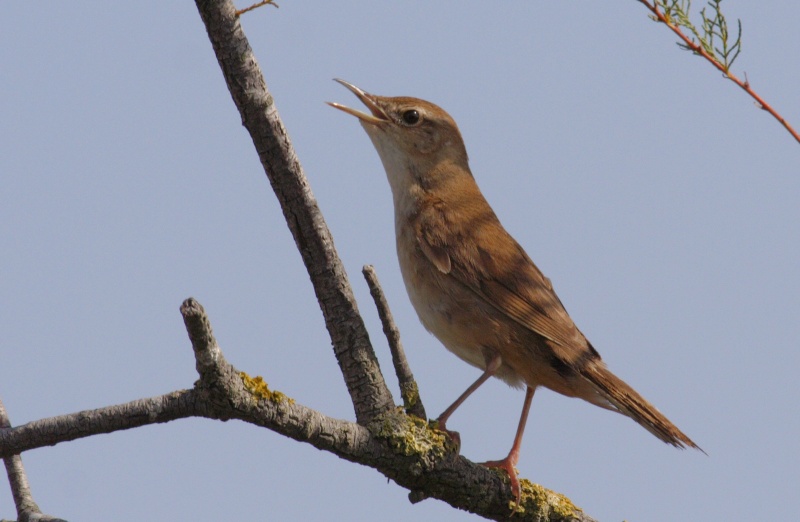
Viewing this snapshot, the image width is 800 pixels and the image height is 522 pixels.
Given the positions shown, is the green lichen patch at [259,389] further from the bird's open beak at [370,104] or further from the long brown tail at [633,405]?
the bird's open beak at [370,104]

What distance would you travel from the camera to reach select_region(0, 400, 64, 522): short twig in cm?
351

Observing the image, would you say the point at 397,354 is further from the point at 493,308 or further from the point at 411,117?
the point at 411,117

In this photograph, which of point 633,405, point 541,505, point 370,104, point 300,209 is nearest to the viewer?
point 300,209

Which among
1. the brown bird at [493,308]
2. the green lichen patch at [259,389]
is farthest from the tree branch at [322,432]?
the brown bird at [493,308]

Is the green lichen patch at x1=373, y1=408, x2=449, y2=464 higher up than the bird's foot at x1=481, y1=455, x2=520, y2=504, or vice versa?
the green lichen patch at x1=373, y1=408, x2=449, y2=464

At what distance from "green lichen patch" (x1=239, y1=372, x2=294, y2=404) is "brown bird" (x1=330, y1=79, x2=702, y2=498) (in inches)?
65.6

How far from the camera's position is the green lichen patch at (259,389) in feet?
10.2

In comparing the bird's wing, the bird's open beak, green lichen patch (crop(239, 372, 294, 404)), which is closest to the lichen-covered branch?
green lichen patch (crop(239, 372, 294, 404))

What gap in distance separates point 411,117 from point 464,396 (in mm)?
2282

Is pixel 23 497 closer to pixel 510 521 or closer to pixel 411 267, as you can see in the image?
pixel 510 521

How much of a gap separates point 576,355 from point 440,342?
0.79m

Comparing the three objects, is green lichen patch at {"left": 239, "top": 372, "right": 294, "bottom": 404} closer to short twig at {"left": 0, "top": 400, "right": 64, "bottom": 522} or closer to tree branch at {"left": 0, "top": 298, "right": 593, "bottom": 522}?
tree branch at {"left": 0, "top": 298, "right": 593, "bottom": 522}

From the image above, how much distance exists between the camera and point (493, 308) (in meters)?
5.36

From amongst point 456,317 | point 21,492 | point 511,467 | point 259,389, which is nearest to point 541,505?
point 511,467
